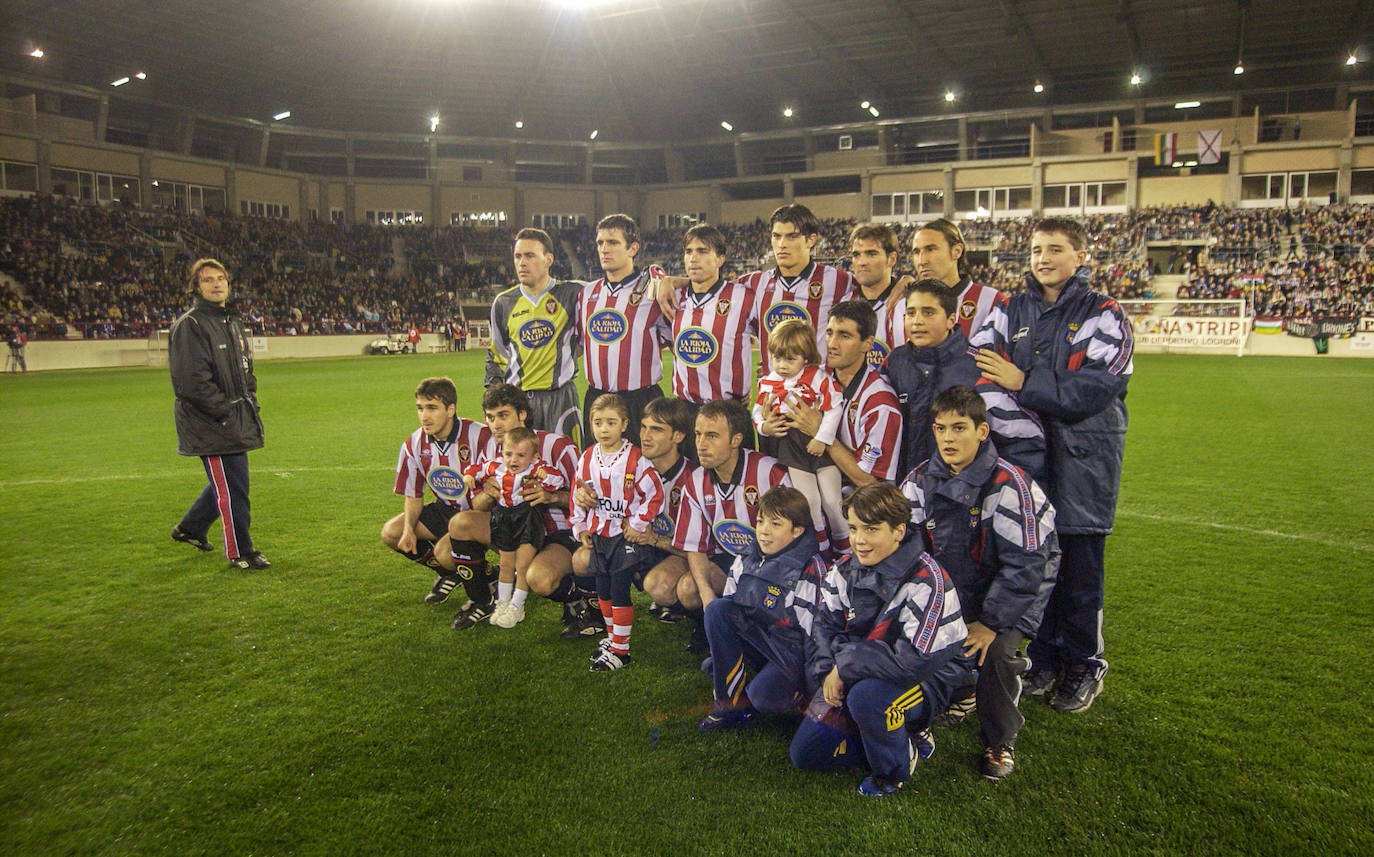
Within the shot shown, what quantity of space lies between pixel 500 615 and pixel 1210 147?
4428cm

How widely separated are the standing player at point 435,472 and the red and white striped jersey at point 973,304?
302 cm

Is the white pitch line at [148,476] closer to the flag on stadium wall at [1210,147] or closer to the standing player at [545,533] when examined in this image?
the standing player at [545,533]

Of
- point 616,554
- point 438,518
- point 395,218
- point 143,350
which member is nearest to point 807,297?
point 616,554

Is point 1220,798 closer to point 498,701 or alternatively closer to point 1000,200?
point 498,701

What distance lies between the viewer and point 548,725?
3551 millimetres

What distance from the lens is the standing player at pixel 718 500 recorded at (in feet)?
13.4

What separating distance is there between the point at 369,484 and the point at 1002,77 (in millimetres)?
39066

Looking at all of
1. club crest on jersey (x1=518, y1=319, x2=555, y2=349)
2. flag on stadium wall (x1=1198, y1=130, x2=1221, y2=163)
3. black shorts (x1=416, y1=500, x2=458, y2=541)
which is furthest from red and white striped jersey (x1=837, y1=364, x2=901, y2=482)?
flag on stadium wall (x1=1198, y1=130, x2=1221, y2=163)

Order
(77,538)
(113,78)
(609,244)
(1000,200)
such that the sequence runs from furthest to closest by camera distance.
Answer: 1. (1000,200)
2. (113,78)
3. (77,538)
4. (609,244)

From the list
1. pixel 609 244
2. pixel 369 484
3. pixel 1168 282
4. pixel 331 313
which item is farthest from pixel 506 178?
pixel 609 244

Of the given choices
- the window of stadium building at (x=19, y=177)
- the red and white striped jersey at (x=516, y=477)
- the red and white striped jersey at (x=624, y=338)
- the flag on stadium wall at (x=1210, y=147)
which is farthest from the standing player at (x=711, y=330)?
the flag on stadium wall at (x=1210, y=147)

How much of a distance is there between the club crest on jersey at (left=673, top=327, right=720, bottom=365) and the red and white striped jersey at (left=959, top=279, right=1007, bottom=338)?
1.45 m

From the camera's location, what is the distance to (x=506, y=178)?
48.7 meters

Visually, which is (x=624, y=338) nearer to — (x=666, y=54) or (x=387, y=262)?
(x=666, y=54)
